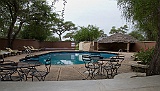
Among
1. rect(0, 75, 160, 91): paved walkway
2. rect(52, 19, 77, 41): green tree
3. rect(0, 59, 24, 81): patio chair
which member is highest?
rect(52, 19, 77, 41): green tree

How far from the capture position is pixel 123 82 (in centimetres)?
378

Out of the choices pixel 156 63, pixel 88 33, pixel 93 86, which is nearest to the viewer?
pixel 93 86

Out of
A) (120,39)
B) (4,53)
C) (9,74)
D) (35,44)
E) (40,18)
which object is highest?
(40,18)

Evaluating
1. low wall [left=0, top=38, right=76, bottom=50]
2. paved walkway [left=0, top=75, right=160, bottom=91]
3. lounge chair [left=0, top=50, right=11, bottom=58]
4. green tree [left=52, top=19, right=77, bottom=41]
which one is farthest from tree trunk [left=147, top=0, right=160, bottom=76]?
green tree [left=52, top=19, right=77, bottom=41]

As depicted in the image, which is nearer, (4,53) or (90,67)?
(90,67)

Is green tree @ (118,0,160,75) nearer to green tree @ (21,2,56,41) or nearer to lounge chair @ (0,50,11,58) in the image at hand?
lounge chair @ (0,50,11,58)

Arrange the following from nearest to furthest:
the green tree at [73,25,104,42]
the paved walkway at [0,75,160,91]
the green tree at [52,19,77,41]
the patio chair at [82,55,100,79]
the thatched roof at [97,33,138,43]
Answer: the paved walkway at [0,75,160,91]
the patio chair at [82,55,100,79]
the thatched roof at [97,33,138,43]
the green tree at [73,25,104,42]
the green tree at [52,19,77,41]

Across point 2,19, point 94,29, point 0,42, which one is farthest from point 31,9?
point 94,29

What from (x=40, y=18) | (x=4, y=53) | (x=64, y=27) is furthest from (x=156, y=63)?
(x=64, y=27)

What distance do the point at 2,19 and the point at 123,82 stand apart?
523 inches

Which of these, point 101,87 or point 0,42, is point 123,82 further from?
point 0,42

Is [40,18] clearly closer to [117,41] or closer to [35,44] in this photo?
[35,44]

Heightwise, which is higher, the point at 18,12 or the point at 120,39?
the point at 18,12

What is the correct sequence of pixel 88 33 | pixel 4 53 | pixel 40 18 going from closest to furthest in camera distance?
pixel 4 53
pixel 40 18
pixel 88 33
